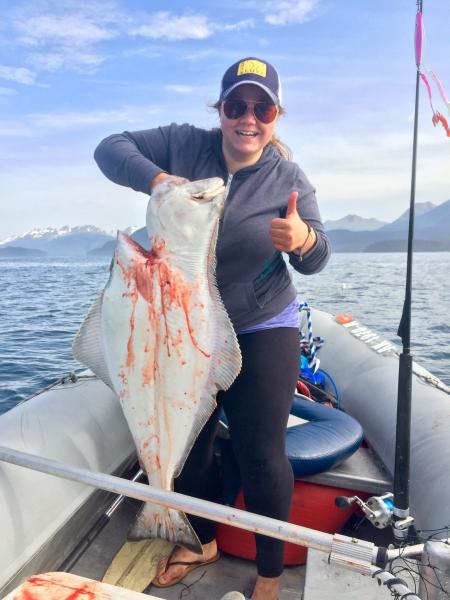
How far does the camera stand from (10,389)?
7.39 meters

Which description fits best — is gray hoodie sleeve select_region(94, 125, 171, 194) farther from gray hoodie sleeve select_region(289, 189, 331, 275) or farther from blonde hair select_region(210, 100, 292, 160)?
gray hoodie sleeve select_region(289, 189, 331, 275)

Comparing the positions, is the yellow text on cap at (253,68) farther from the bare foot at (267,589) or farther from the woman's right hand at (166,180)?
the bare foot at (267,589)

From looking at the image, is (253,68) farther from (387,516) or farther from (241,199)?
(387,516)

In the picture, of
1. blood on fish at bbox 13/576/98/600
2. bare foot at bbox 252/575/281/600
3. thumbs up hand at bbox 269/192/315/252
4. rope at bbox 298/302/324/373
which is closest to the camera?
blood on fish at bbox 13/576/98/600

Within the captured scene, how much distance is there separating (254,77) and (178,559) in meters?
2.49

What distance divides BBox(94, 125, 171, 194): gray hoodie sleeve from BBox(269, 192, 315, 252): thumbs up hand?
0.53 m

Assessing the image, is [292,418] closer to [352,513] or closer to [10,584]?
[352,513]

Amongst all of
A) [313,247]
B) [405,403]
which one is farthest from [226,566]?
[313,247]

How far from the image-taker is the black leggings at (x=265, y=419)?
7.24 ft

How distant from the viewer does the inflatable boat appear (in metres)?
2.39

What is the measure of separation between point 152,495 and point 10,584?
993 millimetres

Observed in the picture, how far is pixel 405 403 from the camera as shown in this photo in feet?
7.76

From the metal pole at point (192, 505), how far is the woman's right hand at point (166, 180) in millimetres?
1118

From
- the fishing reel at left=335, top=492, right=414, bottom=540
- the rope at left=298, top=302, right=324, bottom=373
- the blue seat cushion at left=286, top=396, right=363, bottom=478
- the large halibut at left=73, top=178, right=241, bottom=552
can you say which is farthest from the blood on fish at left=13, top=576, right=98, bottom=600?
the rope at left=298, top=302, right=324, bottom=373
